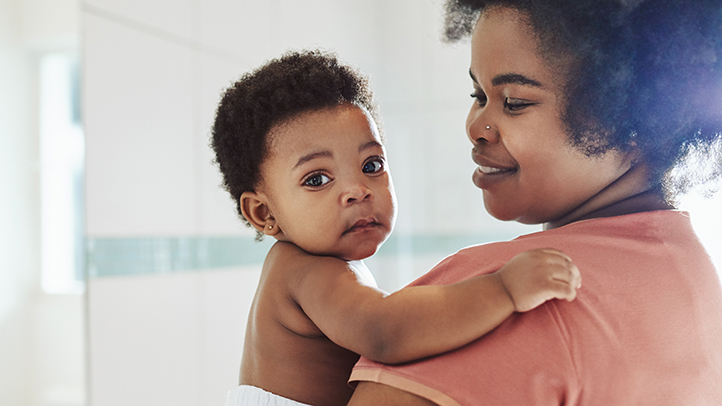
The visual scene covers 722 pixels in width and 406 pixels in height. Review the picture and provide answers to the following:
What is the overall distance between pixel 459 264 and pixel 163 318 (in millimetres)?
2029

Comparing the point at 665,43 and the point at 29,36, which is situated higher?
the point at 29,36

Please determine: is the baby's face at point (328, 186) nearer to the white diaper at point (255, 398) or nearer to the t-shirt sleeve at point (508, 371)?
the white diaper at point (255, 398)

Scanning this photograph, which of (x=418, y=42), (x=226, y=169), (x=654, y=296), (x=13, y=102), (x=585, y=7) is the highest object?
(x=418, y=42)

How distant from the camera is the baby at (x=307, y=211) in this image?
89cm

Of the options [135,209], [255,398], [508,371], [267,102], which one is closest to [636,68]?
[508,371]

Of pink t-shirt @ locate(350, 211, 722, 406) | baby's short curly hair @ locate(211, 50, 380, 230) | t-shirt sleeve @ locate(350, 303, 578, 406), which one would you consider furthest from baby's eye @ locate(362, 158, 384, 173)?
t-shirt sleeve @ locate(350, 303, 578, 406)

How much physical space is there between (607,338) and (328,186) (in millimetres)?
514

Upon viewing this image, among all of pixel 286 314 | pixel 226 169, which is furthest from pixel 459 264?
pixel 226 169

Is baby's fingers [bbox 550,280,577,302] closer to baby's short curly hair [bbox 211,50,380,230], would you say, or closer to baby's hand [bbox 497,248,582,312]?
baby's hand [bbox 497,248,582,312]

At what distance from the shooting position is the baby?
894 mm

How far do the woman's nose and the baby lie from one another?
0.20m

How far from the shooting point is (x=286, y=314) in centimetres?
94

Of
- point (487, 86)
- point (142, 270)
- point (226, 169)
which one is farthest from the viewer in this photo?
point (142, 270)

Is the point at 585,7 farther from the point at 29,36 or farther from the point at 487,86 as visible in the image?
the point at 29,36
